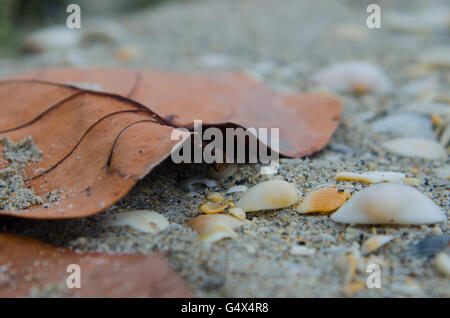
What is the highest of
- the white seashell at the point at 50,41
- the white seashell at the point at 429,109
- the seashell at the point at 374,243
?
the white seashell at the point at 50,41

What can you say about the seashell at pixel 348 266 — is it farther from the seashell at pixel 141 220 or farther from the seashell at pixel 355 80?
the seashell at pixel 355 80

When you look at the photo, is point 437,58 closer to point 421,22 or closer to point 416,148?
point 421,22

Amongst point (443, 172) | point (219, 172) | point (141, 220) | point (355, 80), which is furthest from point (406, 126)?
point (141, 220)

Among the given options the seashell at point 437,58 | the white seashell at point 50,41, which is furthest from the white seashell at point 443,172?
the white seashell at point 50,41

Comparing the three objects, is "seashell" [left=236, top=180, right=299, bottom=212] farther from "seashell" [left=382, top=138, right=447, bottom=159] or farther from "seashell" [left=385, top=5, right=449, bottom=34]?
"seashell" [left=385, top=5, right=449, bottom=34]

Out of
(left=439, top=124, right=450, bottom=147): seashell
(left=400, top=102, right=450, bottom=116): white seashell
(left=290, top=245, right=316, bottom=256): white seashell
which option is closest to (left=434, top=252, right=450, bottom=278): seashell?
(left=290, top=245, right=316, bottom=256): white seashell

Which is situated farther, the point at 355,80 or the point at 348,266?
the point at 355,80
